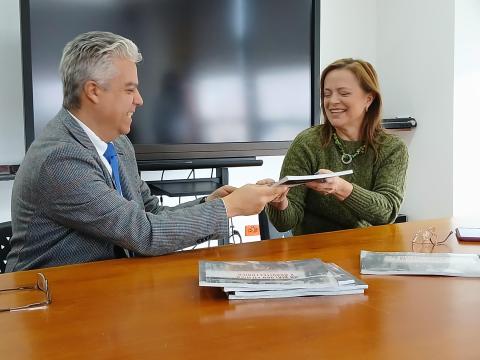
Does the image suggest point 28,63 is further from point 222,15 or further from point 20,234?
point 20,234

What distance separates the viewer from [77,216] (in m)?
1.27

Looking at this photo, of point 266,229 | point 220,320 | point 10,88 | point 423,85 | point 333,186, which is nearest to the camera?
point 220,320

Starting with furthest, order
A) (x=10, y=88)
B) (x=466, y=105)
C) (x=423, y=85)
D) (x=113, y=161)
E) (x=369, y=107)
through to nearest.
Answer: (x=423, y=85)
(x=466, y=105)
(x=10, y=88)
(x=369, y=107)
(x=113, y=161)

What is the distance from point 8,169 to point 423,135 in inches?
93.8

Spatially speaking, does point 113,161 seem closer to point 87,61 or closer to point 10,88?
point 87,61

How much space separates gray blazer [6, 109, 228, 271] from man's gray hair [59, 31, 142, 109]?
0.09 meters

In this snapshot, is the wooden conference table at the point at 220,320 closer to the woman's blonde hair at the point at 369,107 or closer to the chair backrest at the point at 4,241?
the chair backrest at the point at 4,241

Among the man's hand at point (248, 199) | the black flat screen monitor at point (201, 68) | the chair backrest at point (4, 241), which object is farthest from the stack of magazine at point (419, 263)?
the black flat screen monitor at point (201, 68)

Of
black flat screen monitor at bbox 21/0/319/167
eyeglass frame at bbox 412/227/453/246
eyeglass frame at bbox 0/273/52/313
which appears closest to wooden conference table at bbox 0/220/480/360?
eyeglass frame at bbox 0/273/52/313

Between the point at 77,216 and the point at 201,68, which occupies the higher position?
the point at 201,68

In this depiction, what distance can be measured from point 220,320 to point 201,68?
189 centimetres

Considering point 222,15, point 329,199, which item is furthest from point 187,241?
point 222,15

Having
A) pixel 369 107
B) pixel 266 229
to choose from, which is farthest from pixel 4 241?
pixel 369 107

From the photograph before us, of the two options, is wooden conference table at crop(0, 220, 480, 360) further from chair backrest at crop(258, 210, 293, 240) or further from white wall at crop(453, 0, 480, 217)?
white wall at crop(453, 0, 480, 217)
